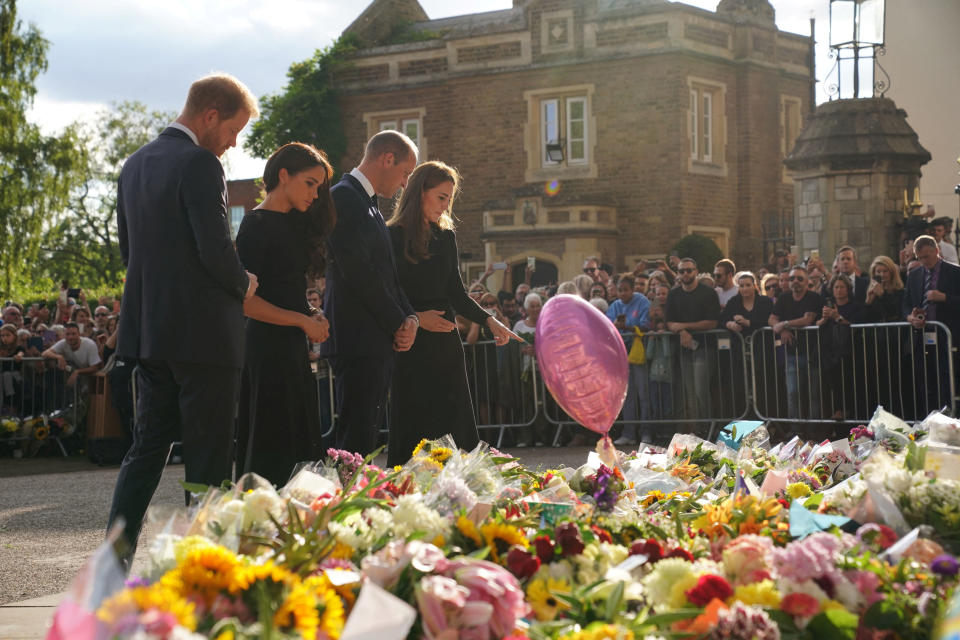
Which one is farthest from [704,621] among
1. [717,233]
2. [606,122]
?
[717,233]

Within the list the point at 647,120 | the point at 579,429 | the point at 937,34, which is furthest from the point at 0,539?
the point at 937,34

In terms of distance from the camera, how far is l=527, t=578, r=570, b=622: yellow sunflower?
7.99 ft

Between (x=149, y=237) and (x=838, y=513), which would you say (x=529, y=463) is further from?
(x=838, y=513)

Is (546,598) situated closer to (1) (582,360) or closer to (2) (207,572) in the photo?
(2) (207,572)

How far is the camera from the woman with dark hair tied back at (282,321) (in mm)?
4965

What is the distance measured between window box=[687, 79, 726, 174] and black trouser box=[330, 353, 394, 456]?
82.8 feet

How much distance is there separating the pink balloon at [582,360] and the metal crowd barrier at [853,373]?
276 inches

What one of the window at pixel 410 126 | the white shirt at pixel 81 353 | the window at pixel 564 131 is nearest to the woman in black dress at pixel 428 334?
the white shirt at pixel 81 353

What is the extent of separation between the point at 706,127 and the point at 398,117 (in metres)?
8.68

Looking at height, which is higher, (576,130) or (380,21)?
(380,21)

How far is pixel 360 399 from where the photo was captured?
5355 mm

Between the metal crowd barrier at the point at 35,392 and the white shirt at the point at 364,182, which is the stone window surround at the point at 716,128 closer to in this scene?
the metal crowd barrier at the point at 35,392

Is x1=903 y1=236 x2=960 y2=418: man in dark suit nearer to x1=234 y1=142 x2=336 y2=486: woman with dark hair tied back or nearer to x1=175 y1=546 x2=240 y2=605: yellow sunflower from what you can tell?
x1=234 y1=142 x2=336 y2=486: woman with dark hair tied back

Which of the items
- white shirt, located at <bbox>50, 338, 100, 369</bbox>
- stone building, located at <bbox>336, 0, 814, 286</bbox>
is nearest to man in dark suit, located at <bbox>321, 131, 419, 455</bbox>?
white shirt, located at <bbox>50, 338, 100, 369</bbox>
